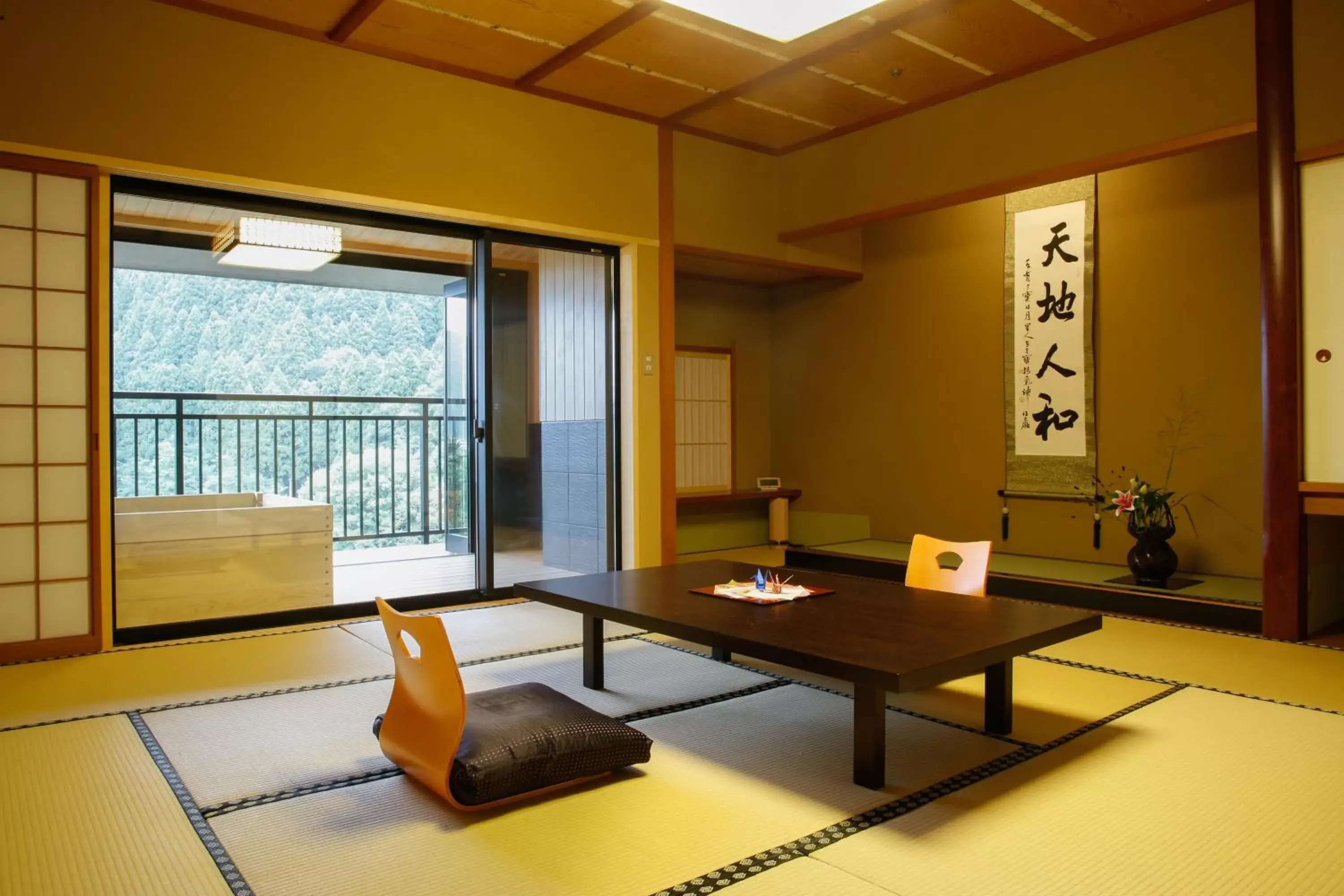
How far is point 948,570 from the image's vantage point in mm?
3408

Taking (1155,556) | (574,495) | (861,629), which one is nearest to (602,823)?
(861,629)

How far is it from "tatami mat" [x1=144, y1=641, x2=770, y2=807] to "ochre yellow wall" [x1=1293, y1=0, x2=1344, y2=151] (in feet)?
11.0

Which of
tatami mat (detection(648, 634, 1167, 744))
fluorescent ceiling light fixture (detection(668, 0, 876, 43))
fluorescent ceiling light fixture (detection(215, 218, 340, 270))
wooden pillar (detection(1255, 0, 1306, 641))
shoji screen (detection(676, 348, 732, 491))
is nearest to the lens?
tatami mat (detection(648, 634, 1167, 744))

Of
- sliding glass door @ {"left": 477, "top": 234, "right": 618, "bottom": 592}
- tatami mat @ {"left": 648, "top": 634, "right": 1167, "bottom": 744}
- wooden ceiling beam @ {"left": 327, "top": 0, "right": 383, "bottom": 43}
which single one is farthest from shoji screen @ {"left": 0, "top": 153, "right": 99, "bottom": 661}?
tatami mat @ {"left": 648, "top": 634, "right": 1167, "bottom": 744}

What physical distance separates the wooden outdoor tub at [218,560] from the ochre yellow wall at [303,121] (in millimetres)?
1641

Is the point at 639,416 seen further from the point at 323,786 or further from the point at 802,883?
the point at 802,883

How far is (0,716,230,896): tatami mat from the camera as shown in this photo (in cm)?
179

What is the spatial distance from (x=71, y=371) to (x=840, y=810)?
3566 mm

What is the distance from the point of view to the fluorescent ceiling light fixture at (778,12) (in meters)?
3.24

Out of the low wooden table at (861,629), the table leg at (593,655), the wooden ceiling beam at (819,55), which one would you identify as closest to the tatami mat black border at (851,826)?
the low wooden table at (861,629)

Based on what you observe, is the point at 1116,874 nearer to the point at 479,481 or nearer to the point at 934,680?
the point at 934,680

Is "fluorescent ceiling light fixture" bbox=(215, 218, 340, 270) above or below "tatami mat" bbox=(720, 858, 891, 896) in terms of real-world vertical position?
above

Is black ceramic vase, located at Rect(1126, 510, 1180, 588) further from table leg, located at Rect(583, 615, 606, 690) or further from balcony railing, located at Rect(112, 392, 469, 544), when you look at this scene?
balcony railing, located at Rect(112, 392, 469, 544)

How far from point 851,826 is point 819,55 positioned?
A: 3.80 m
